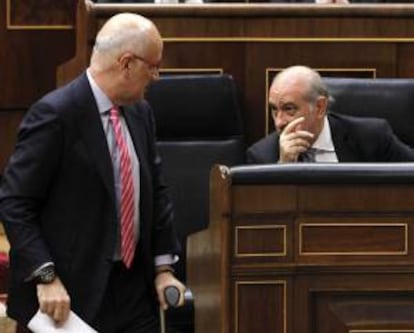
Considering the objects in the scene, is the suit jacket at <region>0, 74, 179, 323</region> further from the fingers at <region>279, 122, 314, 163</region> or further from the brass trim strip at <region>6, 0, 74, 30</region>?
the brass trim strip at <region>6, 0, 74, 30</region>

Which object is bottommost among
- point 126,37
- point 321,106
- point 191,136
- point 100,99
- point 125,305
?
point 125,305

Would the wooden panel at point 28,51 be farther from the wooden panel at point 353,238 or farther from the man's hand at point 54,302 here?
the wooden panel at point 353,238

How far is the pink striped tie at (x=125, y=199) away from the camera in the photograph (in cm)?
216

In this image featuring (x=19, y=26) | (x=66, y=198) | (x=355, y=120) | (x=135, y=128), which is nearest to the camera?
(x=66, y=198)

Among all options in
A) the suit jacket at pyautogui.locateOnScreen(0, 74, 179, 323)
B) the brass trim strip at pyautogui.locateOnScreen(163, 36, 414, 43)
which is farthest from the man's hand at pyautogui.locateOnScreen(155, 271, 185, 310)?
the brass trim strip at pyautogui.locateOnScreen(163, 36, 414, 43)

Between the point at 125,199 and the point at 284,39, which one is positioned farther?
the point at 284,39

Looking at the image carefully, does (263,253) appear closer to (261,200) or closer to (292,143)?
(261,200)

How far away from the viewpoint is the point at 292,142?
2.71 meters

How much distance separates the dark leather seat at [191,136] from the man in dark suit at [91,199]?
847 millimetres

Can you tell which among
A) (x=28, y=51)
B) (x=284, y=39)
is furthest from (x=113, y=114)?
(x=28, y=51)

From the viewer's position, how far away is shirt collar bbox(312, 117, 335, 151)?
2846 mm

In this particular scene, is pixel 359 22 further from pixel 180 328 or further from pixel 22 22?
pixel 22 22

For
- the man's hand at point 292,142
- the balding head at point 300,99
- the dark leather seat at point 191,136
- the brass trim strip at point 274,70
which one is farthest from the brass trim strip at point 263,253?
the brass trim strip at point 274,70

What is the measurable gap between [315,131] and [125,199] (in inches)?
30.4
